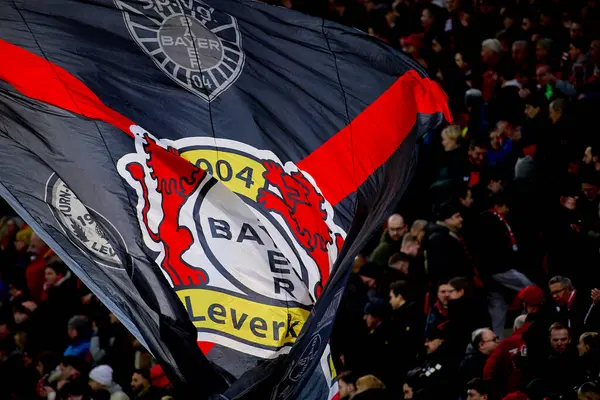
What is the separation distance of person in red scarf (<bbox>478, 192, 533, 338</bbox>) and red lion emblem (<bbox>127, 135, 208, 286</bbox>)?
4763mm

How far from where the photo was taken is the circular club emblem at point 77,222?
6609 mm

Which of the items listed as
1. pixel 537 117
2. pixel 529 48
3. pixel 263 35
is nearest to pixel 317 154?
pixel 263 35

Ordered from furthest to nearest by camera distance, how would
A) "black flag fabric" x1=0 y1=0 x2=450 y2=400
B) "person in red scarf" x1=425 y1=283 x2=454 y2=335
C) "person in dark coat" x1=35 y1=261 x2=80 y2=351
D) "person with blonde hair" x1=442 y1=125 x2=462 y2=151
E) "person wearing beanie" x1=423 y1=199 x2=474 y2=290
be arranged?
1. "person in dark coat" x1=35 y1=261 x2=80 y2=351
2. "person with blonde hair" x1=442 y1=125 x2=462 y2=151
3. "person wearing beanie" x1=423 y1=199 x2=474 y2=290
4. "person in red scarf" x1=425 y1=283 x2=454 y2=335
5. "black flag fabric" x1=0 y1=0 x2=450 y2=400

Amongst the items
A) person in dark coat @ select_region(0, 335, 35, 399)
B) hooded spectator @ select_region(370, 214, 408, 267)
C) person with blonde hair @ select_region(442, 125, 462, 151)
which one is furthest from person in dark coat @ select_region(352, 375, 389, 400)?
person in dark coat @ select_region(0, 335, 35, 399)

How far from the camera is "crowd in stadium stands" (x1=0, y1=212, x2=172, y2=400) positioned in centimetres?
1137

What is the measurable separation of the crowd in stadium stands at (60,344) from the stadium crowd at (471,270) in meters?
0.02

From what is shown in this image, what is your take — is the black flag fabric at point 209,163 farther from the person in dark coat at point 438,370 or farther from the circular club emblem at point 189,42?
the person in dark coat at point 438,370

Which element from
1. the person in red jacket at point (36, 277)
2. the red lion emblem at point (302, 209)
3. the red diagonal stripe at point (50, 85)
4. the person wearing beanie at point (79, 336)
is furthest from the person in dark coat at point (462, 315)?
the person in red jacket at point (36, 277)

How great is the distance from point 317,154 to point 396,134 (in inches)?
27.1

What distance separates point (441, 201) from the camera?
12.4 m

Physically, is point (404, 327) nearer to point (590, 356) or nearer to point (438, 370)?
point (438, 370)

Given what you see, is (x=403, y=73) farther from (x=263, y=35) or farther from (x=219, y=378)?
(x=219, y=378)

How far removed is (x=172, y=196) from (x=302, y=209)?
2.67 feet

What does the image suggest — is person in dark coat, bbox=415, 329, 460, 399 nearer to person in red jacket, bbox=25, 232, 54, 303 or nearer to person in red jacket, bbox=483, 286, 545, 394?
person in red jacket, bbox=483, 286, 545, 394
